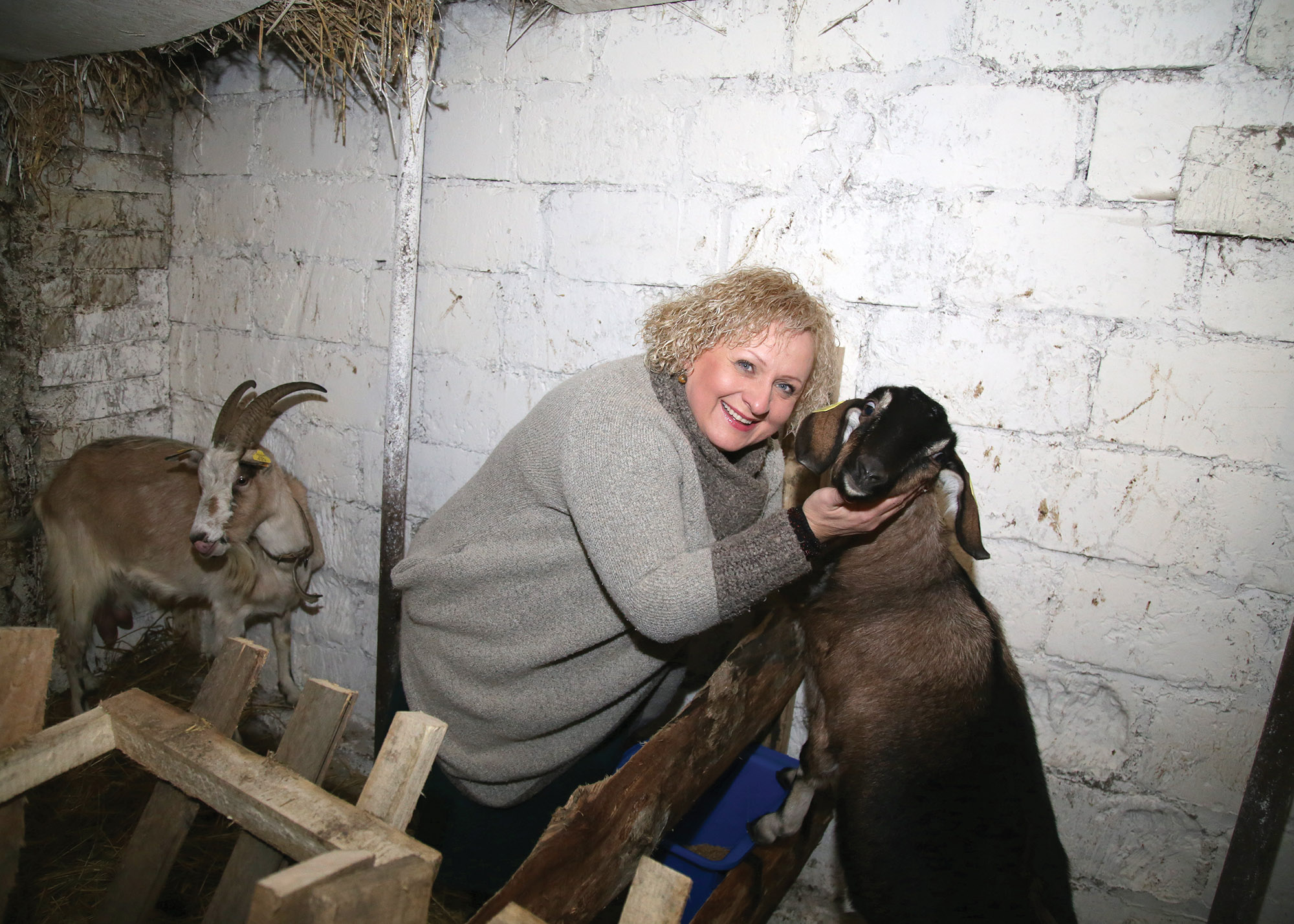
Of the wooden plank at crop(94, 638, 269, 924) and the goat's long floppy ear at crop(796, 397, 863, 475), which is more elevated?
the goat's long floppy ear at crop(796, 397, 863, 475)

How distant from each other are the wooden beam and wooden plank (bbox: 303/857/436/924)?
221cm

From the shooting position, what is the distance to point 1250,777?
7.16ft

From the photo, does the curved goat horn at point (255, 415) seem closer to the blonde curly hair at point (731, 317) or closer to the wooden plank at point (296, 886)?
the blonde curly hair at point (731, 317)

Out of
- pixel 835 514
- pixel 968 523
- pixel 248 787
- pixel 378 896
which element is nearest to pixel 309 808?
pixel 248 787

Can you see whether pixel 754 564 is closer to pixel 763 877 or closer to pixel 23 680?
pixel 763 877

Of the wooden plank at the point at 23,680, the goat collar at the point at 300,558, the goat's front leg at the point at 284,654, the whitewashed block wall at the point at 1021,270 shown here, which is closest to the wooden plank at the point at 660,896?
the wooden plank at the point at 23,680

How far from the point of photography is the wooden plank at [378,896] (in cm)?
108

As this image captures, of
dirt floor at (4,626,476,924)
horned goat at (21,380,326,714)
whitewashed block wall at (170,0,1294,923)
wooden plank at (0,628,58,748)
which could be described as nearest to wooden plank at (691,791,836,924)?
whitewashed block wall at (170,0,1294,923)

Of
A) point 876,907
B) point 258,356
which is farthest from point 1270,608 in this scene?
point 258,356

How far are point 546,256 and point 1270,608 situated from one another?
8.30 ft

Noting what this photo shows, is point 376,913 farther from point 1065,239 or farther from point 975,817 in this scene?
point 1065,239

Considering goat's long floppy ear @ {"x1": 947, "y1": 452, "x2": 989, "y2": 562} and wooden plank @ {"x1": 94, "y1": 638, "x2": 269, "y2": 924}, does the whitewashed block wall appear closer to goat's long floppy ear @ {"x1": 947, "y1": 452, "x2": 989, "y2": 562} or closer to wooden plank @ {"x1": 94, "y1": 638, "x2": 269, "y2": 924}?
goat's long floppy ear @ {"x1": 947, "y1": 452, "x2": 989, "y2": 562}

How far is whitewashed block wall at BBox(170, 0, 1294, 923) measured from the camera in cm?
208

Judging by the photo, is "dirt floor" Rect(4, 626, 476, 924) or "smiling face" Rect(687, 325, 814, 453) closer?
"smiling face" Rect(687, 325, 814, 453)
